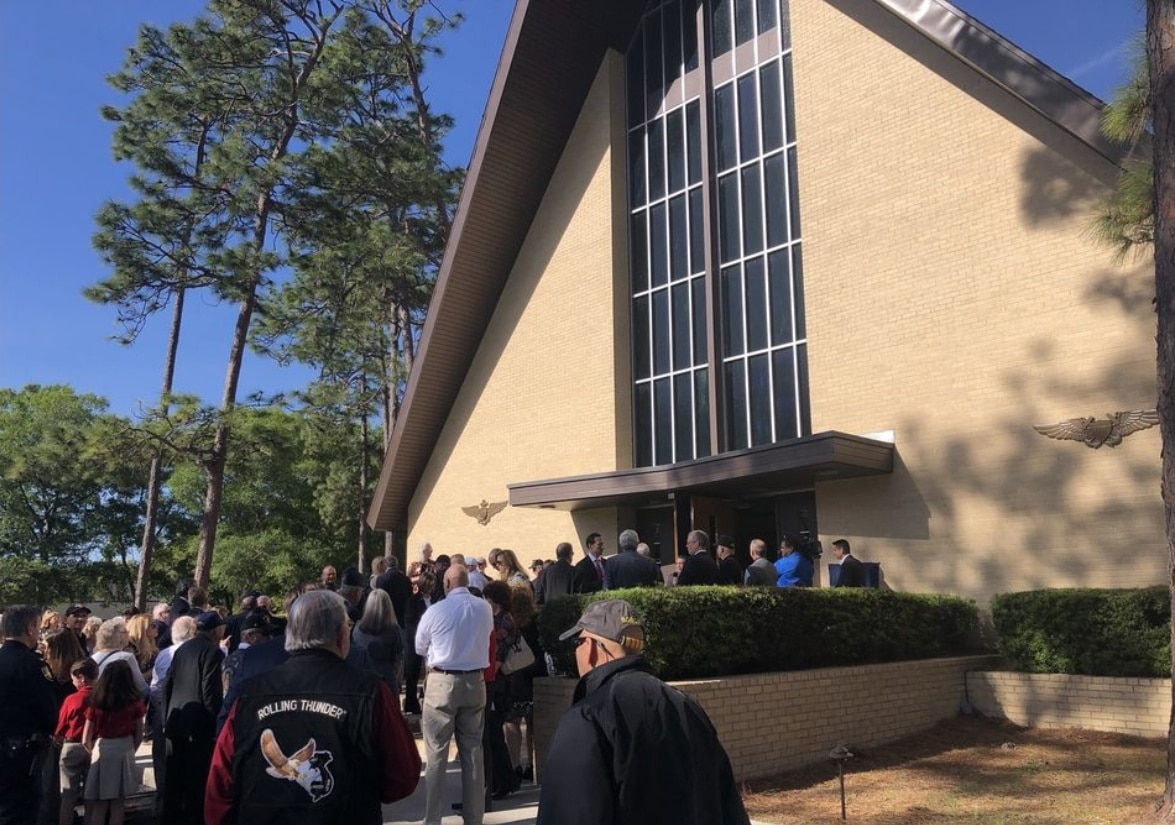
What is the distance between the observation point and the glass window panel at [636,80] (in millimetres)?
19062

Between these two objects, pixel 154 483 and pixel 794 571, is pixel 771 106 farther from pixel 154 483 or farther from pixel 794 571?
pixel 154 483

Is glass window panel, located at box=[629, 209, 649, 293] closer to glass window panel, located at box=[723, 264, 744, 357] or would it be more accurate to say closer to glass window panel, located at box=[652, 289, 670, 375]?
glass window panel, located at box=[652, 289, 670, 375]

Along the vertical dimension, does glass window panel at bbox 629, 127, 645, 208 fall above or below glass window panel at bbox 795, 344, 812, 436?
above

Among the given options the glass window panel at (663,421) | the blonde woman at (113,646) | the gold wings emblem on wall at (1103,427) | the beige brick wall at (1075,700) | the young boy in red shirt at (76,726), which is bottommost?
the beige brick wall at (1075,700)

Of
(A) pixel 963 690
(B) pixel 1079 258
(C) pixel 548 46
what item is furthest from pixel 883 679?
(C) pixel 548 46

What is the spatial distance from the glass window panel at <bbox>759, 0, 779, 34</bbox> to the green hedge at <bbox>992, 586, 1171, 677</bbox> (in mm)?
10414

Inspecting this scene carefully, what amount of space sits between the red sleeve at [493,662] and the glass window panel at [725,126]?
11.6m

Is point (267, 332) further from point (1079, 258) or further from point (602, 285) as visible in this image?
point (1079, 258)

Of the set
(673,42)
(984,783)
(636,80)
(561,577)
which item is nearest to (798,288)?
(673,42)

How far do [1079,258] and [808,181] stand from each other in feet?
15.0

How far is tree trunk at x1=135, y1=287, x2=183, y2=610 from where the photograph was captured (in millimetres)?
21859

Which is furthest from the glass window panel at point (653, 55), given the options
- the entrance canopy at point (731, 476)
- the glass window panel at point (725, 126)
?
the entrance canopy at point (731, 476)

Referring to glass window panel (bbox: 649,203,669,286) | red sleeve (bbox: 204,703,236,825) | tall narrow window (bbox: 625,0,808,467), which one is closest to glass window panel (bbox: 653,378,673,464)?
tall narrow window (bbox: 625,0,808,467)

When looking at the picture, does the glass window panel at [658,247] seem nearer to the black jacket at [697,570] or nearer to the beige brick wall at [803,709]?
the black jacket at [697,570]
